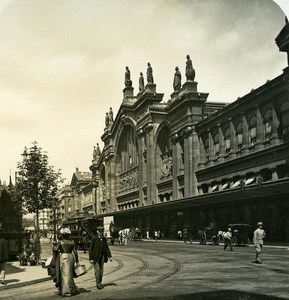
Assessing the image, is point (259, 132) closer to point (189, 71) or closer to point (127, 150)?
point (189, 71)

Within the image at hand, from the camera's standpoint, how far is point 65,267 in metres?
12.8

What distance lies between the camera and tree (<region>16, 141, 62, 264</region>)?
1093 inches

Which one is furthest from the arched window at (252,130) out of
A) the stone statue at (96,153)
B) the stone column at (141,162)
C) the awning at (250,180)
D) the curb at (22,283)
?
the stone statue at (96,153)

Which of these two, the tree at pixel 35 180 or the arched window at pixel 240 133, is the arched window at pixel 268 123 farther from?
the tree at pixel 35 180

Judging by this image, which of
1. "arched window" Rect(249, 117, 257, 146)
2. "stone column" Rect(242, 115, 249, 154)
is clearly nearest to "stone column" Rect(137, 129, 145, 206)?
"stone column" Rect(242, 115, 249, 154)

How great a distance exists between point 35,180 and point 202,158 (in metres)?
31.6

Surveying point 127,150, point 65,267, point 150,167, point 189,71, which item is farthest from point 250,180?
point 127,150

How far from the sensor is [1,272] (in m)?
15.6

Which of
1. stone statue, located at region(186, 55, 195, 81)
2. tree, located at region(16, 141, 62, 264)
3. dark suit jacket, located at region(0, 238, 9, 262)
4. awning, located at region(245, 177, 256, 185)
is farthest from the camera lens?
stone statue, located at region(186, 55, 195, 81)

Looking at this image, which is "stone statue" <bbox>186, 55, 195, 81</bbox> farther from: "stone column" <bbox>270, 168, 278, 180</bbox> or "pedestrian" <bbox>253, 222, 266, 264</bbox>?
"pedestrian" <bbox>253, 222, 266, 264</bbox>

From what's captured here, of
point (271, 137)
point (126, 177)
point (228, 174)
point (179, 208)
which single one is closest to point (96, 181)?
point (126, 177)

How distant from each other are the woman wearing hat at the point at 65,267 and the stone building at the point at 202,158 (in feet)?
70.0

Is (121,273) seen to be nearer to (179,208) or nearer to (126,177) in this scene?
(179,208)

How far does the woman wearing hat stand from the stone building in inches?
841
